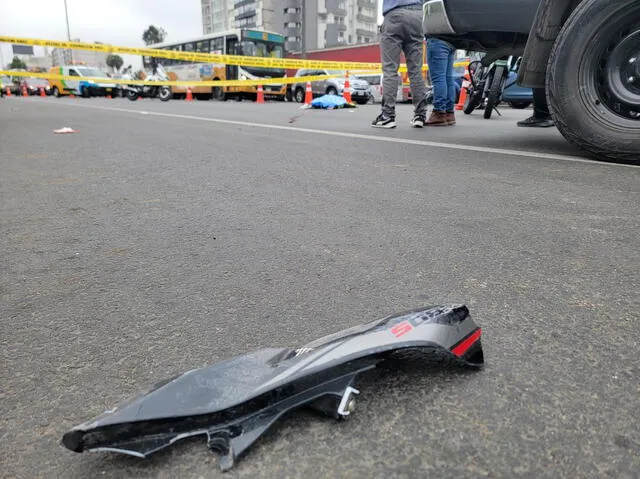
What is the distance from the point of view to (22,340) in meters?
1.15

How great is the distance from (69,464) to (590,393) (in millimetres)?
902

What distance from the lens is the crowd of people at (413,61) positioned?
19.2ft

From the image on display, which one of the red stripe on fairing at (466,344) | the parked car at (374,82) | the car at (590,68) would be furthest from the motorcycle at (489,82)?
the parked car at (374,82)

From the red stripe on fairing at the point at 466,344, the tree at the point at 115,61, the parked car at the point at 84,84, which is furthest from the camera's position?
the tree at the point at 115,61

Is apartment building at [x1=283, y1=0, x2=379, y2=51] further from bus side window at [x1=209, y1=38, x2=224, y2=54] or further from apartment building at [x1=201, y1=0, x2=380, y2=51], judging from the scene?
bus side window at [x1=209, y1=38, x2=224, y2=54]

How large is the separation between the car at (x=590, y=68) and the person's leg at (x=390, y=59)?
7.77ft

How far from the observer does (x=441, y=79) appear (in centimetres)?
596

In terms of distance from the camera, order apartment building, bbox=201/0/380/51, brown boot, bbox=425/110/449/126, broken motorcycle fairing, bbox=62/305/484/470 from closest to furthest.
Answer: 1. broken motorcycle fairing, bbox=62/305/484/470
2. brown boot, bbox=425/110/449/126
3. apartment building, bbox=201/0/380/51

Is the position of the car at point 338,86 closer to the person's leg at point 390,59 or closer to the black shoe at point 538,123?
the person's leg at point 390,59

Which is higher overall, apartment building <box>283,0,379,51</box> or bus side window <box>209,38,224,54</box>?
apartment building <box>283,0,379,51</box>

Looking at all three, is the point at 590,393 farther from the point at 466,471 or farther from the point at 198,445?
the point at 198,445

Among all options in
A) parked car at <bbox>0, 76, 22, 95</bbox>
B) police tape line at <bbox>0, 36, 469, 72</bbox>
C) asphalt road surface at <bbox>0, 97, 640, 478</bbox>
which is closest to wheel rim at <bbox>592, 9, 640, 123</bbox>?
asphalt road surface at <bbox>0, 97, 640, 478</bbox>

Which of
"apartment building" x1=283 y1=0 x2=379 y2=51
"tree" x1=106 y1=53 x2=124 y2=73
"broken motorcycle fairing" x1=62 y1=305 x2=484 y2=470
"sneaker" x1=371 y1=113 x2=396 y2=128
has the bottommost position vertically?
"broken motorcycle fairing" x1=62 y1=305 x2=484 y2=470

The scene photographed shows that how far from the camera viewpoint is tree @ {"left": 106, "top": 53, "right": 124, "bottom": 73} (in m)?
95.9
